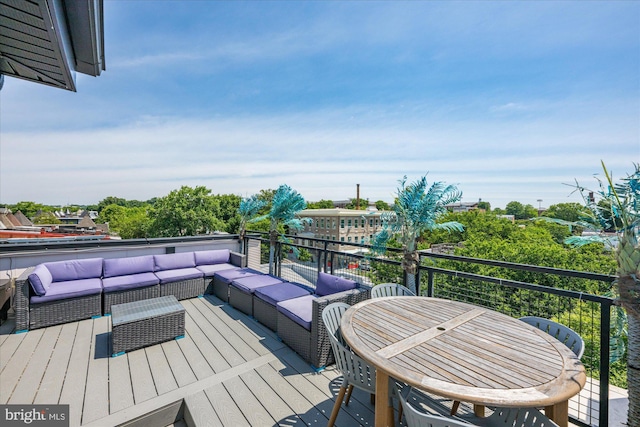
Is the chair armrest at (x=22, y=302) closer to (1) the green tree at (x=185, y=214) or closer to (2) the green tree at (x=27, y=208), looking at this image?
(1) the green tree at (x=185, y=214)

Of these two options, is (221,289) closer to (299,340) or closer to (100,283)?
(100,283)

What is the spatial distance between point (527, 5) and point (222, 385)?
7.09 metres

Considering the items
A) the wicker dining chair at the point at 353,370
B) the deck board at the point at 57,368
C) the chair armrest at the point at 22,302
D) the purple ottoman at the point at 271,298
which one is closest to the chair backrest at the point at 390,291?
the purple ottoman at the point at 271,298

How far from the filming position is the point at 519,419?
145 centimetres

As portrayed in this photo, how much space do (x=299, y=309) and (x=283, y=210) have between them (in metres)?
2.50

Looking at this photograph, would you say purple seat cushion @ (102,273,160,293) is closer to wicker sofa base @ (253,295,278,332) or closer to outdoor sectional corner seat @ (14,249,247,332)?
outdoor sectional corner seat @ (14,249,247,332)

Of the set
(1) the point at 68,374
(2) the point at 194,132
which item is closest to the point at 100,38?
(1) the point at 68,374

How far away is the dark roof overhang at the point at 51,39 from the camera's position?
1271mm

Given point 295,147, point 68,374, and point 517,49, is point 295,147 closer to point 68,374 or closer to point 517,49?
point 517,49

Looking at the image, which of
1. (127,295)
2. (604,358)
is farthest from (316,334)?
(127,295)

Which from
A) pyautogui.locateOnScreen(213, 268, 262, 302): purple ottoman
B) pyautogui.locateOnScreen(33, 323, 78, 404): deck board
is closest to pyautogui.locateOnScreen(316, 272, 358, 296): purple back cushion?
pyautogui.locateOnScreen(213, 268, 262, 302): purple ottoman

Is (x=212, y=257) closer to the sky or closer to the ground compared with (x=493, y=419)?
closer to the sky

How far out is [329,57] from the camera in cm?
786

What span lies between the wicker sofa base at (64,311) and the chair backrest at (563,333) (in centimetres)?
508
